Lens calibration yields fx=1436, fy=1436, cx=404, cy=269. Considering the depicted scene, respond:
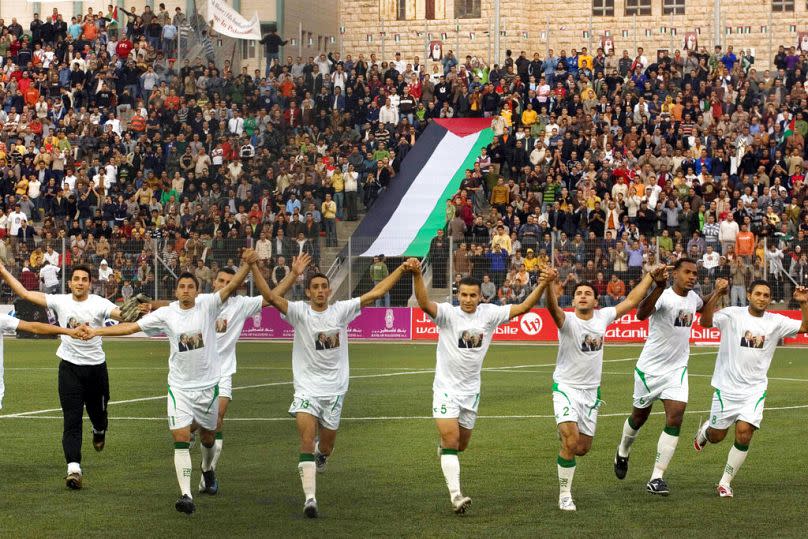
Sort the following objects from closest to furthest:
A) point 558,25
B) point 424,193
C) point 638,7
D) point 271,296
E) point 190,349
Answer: point 271,296
point 190,349
point 424,193
point 638,7
point 558,25

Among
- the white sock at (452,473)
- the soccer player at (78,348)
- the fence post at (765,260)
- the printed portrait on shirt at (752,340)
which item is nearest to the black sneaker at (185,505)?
the white sock at (452,473)

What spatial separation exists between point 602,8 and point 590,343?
52.6 meters

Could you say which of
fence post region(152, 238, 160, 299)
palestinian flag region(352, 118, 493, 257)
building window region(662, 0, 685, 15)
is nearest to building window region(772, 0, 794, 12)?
building window region(662, 0, 685, 15)

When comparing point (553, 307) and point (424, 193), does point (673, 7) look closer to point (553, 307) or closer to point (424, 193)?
point (424, 193)

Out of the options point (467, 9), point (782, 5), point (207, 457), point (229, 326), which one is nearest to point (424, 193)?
point (467, 9)

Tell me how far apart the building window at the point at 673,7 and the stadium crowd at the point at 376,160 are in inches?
592

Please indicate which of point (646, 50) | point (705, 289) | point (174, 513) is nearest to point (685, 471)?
point (174, 513)

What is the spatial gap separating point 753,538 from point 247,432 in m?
8.95

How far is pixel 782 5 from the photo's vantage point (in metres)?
61.7

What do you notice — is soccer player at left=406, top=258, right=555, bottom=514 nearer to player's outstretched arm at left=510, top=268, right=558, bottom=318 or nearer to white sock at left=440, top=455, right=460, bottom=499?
player's outstretched arm at left=510, top=268, right=558, bottom=318

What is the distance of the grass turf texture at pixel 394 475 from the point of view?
40.4 feet

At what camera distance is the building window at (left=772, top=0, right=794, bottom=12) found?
6144 cm

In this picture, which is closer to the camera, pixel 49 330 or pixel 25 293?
pixel 49 330

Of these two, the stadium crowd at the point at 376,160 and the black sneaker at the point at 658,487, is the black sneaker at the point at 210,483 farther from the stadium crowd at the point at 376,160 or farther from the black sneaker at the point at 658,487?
the stadium crowd at the point at 376,160
